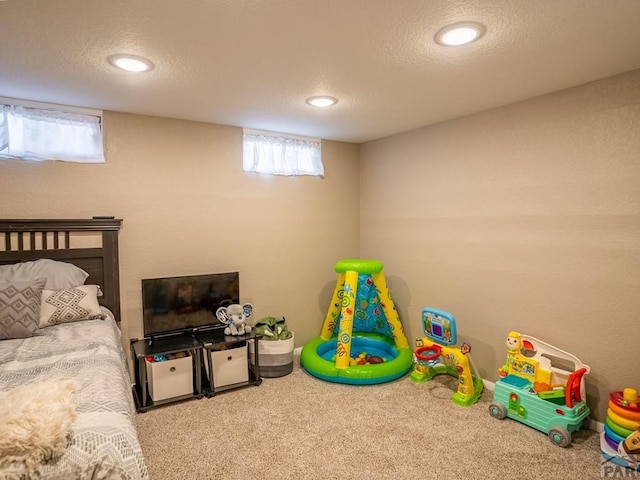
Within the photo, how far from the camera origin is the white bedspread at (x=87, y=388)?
1.24 meters

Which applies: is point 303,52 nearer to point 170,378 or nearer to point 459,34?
point 459,34

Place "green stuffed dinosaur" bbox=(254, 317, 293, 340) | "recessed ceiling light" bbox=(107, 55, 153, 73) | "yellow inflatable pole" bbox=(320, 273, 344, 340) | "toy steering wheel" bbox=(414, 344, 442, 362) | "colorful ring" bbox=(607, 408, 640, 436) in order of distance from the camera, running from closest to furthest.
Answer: "recessed ceiling light" bbox=(107, 55, 153, 73), "colorful ring" bbox=(607, 408, 640, 436), "toy steering wheel" bbox=(414, 344, 442, 362), "green stuffed dinosaur" bbox=(254, 317, 293, 340), "yellow inflatable pole" bbox=(320, 273, 344, 340)

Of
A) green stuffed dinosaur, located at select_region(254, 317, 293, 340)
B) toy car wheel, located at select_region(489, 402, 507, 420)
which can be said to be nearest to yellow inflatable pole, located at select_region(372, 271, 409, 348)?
green stuffed dinosaur, located at select_region(254, 317, 293, 340)

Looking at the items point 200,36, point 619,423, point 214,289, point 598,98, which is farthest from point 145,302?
point 598,98

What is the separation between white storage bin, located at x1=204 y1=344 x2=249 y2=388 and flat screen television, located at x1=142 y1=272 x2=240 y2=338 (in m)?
0.36

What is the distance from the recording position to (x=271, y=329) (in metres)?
3.65

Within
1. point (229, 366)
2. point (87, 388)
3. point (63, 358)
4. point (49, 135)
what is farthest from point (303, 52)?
point (229, 366)

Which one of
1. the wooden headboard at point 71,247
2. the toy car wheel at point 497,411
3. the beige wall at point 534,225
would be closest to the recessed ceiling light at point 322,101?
the beige wall at point 534,225

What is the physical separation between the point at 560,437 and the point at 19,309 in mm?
3495

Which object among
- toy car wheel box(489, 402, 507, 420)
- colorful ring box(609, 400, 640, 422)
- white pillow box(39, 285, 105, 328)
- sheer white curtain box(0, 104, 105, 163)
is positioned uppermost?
sheer white curtain box(0, 104, 105, 163)

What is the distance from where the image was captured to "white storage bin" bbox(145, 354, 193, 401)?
2986 mm

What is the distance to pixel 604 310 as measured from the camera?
2.54 metres

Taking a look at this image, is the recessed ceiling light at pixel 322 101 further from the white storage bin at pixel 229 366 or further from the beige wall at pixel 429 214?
the white storage bin at pixel 229 366

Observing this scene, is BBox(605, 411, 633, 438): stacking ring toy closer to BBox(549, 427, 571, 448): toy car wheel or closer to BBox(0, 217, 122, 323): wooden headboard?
BBox(549, 427, 571, 448): toy car wheel
